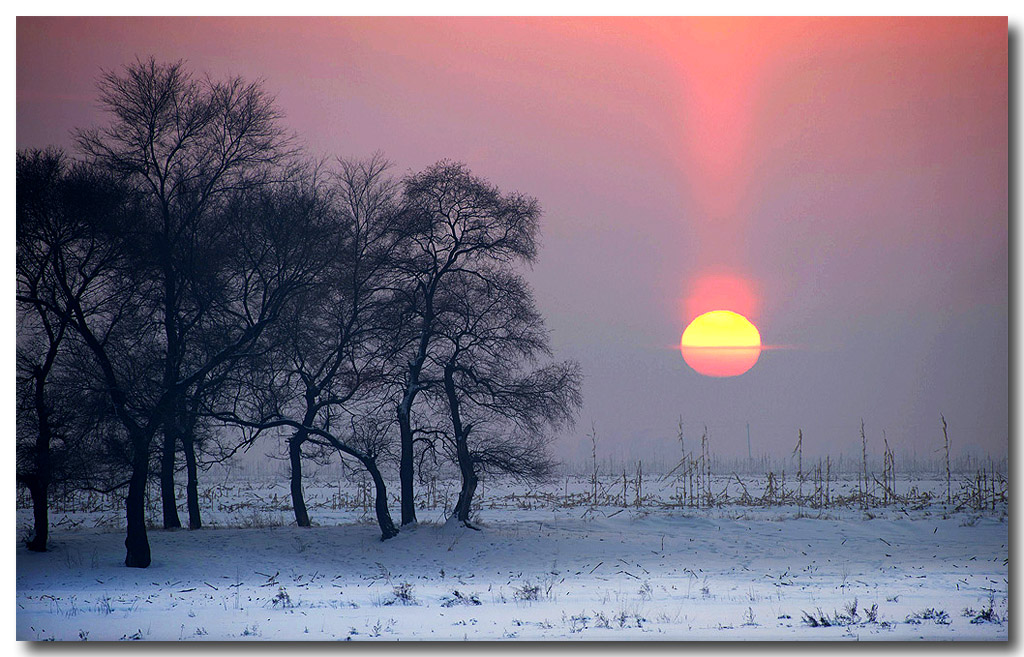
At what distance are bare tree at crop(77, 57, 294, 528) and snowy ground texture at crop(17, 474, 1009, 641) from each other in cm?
340

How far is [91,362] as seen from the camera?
16.8 meters

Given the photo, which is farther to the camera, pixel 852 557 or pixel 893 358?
pixel 852 557

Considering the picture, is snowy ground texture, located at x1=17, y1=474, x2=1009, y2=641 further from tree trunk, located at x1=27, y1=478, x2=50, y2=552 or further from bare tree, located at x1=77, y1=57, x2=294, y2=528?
bare tree, located at x1=77, y1=57, x2=294, y2=528

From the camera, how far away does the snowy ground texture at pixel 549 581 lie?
1171 centimetres

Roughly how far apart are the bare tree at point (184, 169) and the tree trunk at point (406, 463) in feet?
16.7

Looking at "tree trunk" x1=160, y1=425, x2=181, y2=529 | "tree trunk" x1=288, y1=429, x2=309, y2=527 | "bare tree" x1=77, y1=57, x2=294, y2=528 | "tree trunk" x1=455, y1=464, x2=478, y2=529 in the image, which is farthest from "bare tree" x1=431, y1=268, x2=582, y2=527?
"tree trunk" x1=160, y1=425, x2=181, y2=529

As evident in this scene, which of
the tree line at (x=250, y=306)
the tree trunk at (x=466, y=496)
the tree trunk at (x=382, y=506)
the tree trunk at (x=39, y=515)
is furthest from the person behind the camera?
the tree trunk at (x=466, y=496)

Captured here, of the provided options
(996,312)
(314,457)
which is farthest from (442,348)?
(996,312)

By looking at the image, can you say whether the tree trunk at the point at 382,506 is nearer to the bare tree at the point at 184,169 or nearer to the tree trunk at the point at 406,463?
the tree trunk at the point at 406,463

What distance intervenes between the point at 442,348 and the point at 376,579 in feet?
21.0

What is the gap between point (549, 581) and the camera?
1606cm

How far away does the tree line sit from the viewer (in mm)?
16438

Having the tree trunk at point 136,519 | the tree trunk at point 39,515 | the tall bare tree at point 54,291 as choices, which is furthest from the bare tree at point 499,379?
the tree trunk at point 39,515
